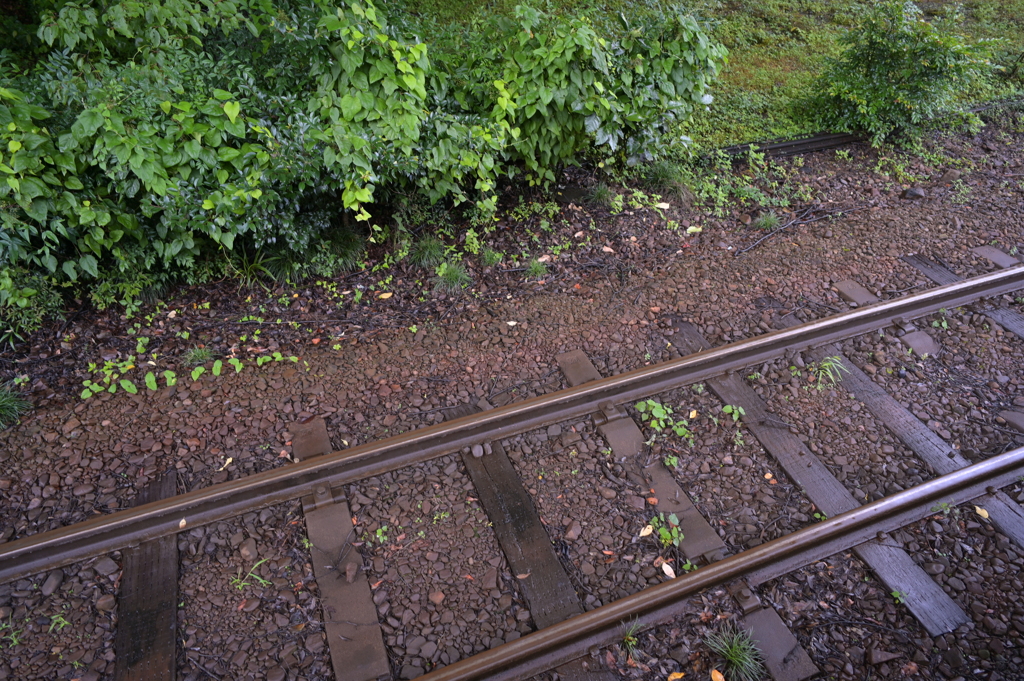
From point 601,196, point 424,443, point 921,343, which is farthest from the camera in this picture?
point 601,196

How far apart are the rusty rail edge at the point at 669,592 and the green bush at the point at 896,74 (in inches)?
191

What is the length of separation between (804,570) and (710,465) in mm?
787

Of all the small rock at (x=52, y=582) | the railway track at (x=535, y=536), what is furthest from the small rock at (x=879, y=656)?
the small rock at (x=52, y=582)

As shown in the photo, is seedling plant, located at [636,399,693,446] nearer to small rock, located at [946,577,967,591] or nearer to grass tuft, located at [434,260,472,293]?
small rock, located at [946,577,967,591]

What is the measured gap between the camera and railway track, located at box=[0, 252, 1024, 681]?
3.03 metres

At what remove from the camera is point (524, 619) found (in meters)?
3.15

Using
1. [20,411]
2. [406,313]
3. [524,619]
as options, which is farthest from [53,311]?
[524,619]

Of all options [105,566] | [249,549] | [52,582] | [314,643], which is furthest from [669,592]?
[52,582]

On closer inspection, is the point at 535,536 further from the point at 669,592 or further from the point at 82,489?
the point at 82,489

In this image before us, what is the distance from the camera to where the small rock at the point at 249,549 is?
3369 mm

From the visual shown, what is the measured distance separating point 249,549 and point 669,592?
90.0 inches

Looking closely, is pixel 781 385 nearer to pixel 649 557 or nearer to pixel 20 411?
pixel 649 557

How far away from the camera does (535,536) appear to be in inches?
138

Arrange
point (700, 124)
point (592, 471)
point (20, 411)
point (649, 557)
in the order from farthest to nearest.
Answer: point (700, 124) → point (20, 411) → point (592, 471) → point (649, 557)
